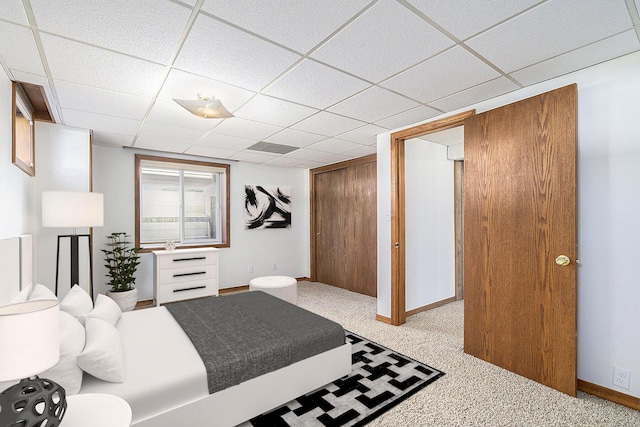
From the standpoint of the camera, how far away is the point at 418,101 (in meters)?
2.62

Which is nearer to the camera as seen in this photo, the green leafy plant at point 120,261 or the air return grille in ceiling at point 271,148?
the green leafy plant at point 120,261

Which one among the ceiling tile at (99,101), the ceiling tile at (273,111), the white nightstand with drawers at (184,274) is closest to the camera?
the ceiling tile at (99,101)

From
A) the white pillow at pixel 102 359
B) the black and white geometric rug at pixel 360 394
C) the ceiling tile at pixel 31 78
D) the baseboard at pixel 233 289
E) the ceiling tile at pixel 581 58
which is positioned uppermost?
the ceiling tile at pixel 581 58

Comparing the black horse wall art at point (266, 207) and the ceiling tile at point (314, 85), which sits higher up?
the ceiling tile at point (314, 85)

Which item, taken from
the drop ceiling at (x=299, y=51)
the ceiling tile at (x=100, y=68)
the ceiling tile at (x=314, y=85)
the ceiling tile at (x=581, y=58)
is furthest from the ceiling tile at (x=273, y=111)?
the ceiling tile at (x=581, y=58)

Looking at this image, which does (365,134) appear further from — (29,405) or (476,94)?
(29,405)

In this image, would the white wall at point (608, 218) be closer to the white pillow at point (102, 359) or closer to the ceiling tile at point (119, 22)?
the ceiling tile at point (119, 22)

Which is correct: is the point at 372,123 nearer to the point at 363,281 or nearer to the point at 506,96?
the point at 506,96

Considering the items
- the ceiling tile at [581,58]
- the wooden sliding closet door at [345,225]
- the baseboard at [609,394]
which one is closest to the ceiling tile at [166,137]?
the wooden sliding closet door at [345,225]

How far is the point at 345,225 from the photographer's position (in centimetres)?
535

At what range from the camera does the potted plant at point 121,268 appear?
370 cm

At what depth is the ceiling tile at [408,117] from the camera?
9.36 feet

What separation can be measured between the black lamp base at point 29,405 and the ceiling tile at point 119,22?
1.63 meters

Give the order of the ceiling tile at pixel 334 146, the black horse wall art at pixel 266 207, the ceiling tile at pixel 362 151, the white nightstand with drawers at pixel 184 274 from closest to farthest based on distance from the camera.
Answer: the ceiling tile at pixel 334 146, the white nightstand with drawers at pixel 184 274, the ceiling tile at pixel 362 151, the black horse wall art at pixel 266 207
